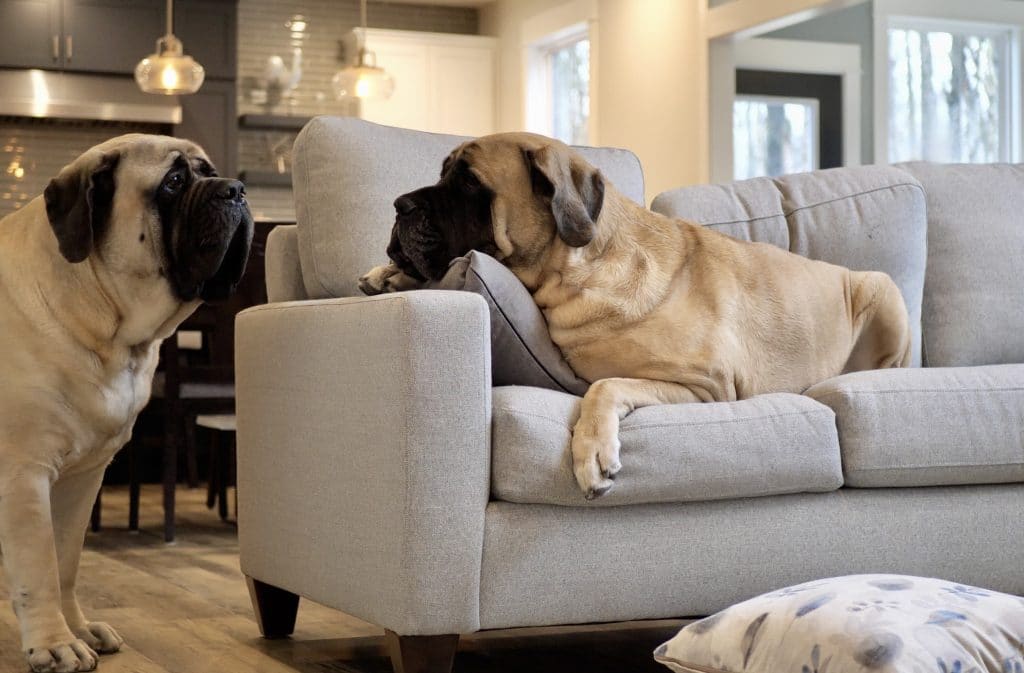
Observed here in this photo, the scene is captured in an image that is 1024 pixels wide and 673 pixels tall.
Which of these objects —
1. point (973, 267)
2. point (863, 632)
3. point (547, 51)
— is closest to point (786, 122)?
point (547, 51)

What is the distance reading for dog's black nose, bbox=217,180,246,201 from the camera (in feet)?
7.72

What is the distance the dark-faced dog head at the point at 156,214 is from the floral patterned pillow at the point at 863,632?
111 cm

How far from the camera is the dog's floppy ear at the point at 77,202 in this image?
2.25m

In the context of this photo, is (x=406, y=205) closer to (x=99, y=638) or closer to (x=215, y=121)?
(x=99, y=638)

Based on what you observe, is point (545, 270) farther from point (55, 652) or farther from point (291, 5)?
point (291, 5)

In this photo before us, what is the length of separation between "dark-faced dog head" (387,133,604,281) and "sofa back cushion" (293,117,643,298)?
198mm

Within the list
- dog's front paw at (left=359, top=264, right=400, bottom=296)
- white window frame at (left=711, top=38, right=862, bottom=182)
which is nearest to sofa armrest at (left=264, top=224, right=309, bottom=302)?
dog's front paw at (left=359, top=264, right=400, bottom=296)

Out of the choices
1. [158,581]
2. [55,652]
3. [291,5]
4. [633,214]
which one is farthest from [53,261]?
[291,5]

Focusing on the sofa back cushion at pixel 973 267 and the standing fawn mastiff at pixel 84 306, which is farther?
the sofa back cushion at pixel 973 267

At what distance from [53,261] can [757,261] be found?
55.4 inches

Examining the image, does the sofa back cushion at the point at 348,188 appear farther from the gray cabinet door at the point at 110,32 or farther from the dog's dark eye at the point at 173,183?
the gray cabinet door at the point at 110,32

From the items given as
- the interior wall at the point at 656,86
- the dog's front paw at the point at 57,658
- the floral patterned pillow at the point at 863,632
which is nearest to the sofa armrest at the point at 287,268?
the dog's front paw at the point at 57,658

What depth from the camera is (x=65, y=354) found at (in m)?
2.30

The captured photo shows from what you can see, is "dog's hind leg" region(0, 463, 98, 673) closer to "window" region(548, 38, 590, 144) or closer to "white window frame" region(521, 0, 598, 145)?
"white window frame" region(521, 0, 598, 145)
